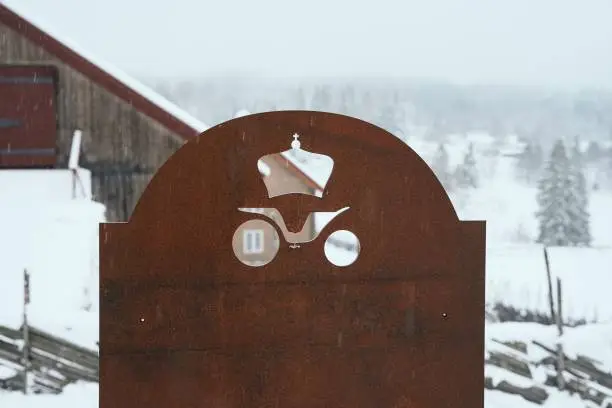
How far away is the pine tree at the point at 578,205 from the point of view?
3949 mm

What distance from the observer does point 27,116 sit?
2863 mm

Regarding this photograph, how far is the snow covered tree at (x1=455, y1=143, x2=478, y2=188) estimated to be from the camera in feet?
13.6

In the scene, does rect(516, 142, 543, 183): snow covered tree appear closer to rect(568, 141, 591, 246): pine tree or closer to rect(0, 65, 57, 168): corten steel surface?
rect(568, 141, 591, 246): pine tree

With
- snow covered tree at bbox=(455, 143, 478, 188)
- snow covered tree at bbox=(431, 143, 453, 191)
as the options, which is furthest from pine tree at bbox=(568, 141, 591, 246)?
snow covered tree at bbox=(431, 143, 453, 191)

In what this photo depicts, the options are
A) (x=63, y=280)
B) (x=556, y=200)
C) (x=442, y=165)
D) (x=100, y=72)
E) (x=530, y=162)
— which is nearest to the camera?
(x=100, y=72)

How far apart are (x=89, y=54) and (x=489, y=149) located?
2464 mm

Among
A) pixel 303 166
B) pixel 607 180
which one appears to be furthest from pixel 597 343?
pixel 303 166

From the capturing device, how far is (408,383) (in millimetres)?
627

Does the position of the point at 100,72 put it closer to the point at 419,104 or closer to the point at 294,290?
the point at 419,104

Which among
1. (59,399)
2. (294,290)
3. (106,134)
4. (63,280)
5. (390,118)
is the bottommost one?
(59,399)

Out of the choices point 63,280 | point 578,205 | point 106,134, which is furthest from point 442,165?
point 63,280

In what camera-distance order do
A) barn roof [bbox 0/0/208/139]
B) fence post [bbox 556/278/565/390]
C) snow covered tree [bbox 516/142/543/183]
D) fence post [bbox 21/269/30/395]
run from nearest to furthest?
barn roof [bbox 0/0/208/139], fence post [bbox 21/269/30/395], fence post [bbox 556/278/565/390], snow covered tree [bbox 516/142/543/183]

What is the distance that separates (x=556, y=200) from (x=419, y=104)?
981 millimetres

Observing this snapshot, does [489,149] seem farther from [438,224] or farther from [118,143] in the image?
[438,224]
